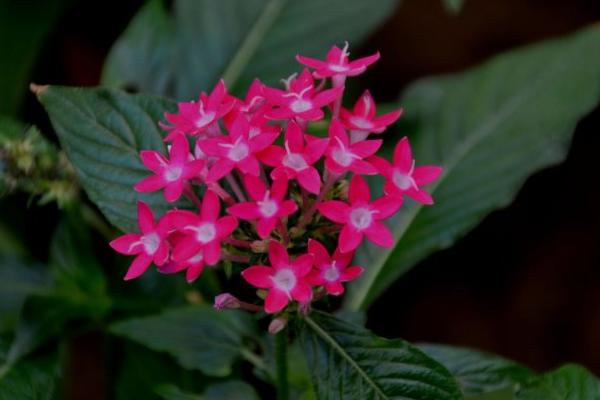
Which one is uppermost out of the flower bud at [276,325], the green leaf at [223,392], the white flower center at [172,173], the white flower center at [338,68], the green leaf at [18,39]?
the green leaf at [18,39]

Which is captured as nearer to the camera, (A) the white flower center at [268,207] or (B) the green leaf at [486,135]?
(A) the white flower center at [268,207]

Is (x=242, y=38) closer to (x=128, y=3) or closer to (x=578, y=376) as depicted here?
(x=128, y=3)

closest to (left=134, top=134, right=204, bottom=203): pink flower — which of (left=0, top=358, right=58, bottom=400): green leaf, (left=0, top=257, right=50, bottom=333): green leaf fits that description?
(left=0, top=358, right=58, bottom=400): green leaf

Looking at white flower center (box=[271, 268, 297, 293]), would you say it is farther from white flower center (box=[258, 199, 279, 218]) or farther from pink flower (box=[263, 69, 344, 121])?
pink flower (box=[263, 69, 344, 121])

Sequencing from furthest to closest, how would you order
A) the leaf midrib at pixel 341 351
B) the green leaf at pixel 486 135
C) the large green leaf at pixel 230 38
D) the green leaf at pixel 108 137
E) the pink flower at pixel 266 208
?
the large green leaf at pixel 230 38, the green leaf at pixel 486 135, the green leaf at pixel 108 137, the leaf midrib at pixel 341 351, the pink flower at pixel 266 208

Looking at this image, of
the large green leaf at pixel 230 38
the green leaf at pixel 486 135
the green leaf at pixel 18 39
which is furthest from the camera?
the green leaf at pixel 18 39

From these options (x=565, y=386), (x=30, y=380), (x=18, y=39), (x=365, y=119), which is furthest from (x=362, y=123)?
(x=18, y=39)

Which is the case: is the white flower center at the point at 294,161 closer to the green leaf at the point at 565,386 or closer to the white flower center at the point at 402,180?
the white flower center at the point at 402,180

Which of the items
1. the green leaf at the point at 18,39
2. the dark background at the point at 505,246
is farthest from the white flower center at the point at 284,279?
the green leaf at the point at 18,39
